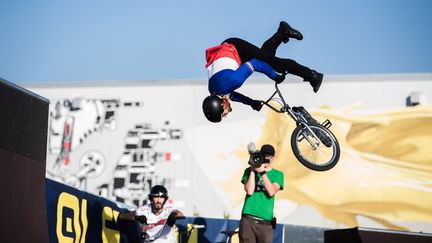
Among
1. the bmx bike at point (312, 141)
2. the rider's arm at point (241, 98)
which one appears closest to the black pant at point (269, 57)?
the bmx bike at point (312, 141)

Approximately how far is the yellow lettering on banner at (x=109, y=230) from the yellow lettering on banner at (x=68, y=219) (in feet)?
2.58

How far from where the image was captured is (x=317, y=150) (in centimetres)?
896

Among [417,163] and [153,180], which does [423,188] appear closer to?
[417,163]

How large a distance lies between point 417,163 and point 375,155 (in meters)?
1.22

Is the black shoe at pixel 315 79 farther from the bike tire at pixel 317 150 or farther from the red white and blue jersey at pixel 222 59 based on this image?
the red white and blue jersey at pixel 222 59

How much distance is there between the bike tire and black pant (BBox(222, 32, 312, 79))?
785mm

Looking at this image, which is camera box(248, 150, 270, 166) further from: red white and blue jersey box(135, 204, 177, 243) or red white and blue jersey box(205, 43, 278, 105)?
red white and blue jersey box(135, 204, 177, 243)

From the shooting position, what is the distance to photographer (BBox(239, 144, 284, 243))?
9828mm

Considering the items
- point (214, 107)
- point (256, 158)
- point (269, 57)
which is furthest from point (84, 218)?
point (269, 57)

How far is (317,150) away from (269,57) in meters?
1.45

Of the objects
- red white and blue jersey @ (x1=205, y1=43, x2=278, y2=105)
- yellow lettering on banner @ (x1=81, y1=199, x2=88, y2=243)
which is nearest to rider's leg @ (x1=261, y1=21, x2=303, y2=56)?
red white and blue jersey @ (x1=205, y1=43, x2=278, y2=105)

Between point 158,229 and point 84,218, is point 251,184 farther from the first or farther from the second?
point 84,218

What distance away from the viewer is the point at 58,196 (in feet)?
31.1

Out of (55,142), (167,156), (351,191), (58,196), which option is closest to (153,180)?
(167,156)
